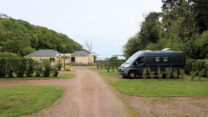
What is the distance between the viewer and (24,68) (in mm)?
13273

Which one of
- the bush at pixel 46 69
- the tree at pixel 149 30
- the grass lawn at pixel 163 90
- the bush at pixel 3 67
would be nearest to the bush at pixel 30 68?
the bush at pixel 46 69

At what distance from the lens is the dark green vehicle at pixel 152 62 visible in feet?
41.7

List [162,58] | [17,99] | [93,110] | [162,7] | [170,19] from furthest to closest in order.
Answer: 1. [162,7]
2. [170,19]
3. [162,58]
4. [17,99]
5. [93,110]

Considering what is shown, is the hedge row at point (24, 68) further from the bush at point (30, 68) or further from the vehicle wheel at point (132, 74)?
the vehicle wheel at point (132, 74)

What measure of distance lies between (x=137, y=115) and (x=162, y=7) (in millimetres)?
34226

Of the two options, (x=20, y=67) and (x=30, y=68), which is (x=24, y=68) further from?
(x=30, y=68)

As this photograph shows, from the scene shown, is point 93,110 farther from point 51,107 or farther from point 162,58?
point 162,58

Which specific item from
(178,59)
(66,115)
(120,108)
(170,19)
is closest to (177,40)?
(170,19)

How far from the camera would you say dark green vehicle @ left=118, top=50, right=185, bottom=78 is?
12.7 m

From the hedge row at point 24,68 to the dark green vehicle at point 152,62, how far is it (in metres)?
6.44

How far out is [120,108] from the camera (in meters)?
4.97

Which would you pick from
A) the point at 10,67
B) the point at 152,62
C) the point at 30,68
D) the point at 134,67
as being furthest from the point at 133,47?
the point at 10,67

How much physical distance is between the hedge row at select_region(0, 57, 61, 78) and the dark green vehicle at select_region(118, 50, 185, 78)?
644 cm

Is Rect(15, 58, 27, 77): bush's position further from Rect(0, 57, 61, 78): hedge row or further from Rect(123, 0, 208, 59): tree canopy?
Rect(123, 0, 208, 59): tree canopy
